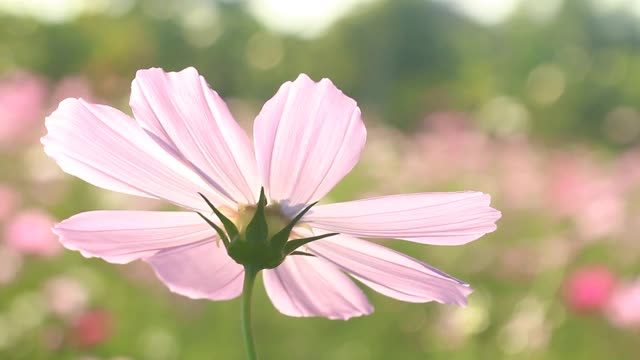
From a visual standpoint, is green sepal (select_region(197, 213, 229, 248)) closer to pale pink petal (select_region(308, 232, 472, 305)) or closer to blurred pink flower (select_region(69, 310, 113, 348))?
pale pink petal (select_region(308, 232, 472, 305))

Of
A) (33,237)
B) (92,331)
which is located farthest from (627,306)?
(33,237)

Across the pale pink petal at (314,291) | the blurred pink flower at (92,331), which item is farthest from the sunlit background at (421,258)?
the pale pink petal at (314,291)

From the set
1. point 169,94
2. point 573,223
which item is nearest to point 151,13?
point 573,223

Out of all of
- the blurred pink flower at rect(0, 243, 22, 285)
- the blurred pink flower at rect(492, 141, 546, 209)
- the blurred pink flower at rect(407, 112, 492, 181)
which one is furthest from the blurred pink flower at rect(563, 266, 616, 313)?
the blurred pink flower at rect(407, 112, 492, 181)

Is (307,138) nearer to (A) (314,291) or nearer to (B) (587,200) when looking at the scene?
(A) (314,291)

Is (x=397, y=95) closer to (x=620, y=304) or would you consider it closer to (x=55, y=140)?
(x=620, y=304)
